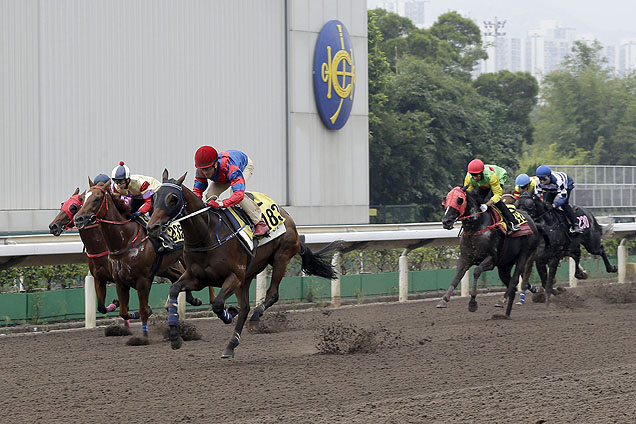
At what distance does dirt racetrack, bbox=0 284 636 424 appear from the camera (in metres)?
5.29

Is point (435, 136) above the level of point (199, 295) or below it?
above

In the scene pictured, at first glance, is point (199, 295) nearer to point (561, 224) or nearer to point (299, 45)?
point (561, 224)

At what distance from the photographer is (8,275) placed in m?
10.1

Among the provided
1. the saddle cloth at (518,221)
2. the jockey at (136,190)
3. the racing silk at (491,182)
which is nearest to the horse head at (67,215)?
the jockey at (136,190)

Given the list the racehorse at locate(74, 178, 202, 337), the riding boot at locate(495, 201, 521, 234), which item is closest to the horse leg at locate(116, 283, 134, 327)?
the racehorse at locate(74, 178, 202, 337)

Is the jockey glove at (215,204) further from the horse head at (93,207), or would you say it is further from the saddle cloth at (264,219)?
the horse head at (93,207)

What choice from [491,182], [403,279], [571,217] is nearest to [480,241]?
[491,182]

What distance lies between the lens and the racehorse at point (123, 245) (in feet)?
28.0

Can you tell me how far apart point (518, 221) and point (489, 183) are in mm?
716

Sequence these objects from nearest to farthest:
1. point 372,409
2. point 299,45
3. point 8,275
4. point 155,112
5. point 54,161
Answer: point 372,409
point 8,275
point 54,161
point 155,112
point 299,45

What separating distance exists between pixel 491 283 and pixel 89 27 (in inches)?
348

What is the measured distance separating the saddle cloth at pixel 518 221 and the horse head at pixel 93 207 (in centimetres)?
415

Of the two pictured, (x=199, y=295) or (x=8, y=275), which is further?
(x=199, y=295)

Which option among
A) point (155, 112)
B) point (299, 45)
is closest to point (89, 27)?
point (155, 112)
